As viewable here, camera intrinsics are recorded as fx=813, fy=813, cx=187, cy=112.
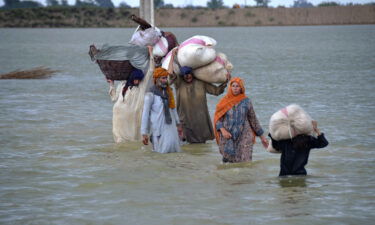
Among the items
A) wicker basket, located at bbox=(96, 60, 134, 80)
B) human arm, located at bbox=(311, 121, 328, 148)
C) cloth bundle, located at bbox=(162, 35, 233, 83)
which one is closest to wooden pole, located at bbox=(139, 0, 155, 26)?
wicker basket, located at bbox=(96, 60, 134, 80)

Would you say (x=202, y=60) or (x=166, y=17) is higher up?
(x=202, y=60)

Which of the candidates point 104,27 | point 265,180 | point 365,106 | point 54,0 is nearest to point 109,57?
point 265,180

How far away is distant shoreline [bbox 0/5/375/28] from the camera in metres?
117

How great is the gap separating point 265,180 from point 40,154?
333cm

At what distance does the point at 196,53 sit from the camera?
9.38 meters

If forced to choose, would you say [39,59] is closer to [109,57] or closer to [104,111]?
[104,111]

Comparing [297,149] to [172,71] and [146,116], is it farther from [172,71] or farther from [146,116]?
[172,71]


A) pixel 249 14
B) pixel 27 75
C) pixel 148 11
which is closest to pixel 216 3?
pixel 249 14

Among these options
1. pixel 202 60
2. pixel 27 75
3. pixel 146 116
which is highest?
pixel 202 60

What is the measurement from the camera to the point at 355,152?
10.3 meters

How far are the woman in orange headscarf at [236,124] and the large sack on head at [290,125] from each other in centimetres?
83

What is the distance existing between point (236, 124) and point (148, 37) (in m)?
2.20

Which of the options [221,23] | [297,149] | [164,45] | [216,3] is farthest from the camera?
[216,3]

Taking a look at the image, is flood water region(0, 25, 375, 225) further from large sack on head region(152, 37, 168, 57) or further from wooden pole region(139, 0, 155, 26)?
wooden pole region(139, 0, 155, 26)
